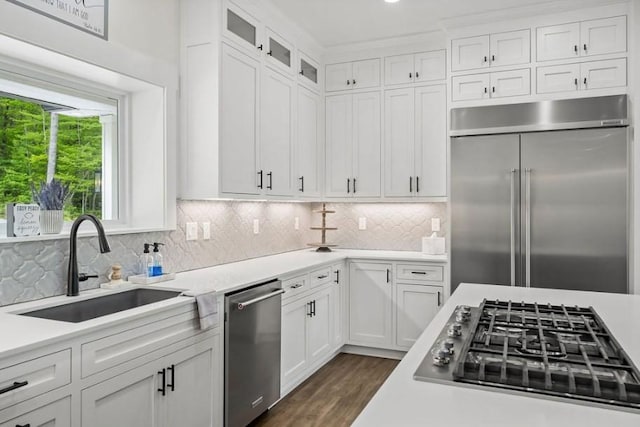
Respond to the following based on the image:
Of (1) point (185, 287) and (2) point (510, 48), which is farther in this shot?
(2) point (510, 48)

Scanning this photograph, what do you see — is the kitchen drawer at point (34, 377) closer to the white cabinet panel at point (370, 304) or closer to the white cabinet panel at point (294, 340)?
the white cabinet panel at point (294, 340)

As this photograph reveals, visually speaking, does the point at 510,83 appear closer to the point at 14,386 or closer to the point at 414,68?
the point at 414,68

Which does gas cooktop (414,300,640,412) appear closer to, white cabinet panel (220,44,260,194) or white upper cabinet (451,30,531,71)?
white cabinet panel (220,44,260,194)

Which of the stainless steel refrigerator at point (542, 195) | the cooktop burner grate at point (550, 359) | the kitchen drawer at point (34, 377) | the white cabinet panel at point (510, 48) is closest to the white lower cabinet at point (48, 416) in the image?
the kitchen drawer at point (34, 377)

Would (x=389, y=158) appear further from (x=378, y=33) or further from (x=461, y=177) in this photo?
(x=378, y=33)

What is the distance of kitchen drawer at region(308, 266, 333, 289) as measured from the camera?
3537 mm

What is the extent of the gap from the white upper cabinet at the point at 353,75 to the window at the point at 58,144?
7.44 ft

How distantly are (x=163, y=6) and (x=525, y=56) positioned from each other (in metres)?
2.71

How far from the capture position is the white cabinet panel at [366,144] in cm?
439

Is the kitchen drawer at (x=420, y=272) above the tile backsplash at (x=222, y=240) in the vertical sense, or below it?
below

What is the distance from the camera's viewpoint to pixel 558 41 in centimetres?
361

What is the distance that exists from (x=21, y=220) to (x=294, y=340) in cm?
186

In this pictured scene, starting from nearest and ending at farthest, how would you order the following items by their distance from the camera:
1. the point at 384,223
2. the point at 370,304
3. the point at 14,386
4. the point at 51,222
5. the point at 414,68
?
the point at 14,386 → the point at 51,222 → the point at 370,304 → the point at 414,68 → the point at 384,223

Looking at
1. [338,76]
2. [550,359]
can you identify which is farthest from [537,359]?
[338,76]
